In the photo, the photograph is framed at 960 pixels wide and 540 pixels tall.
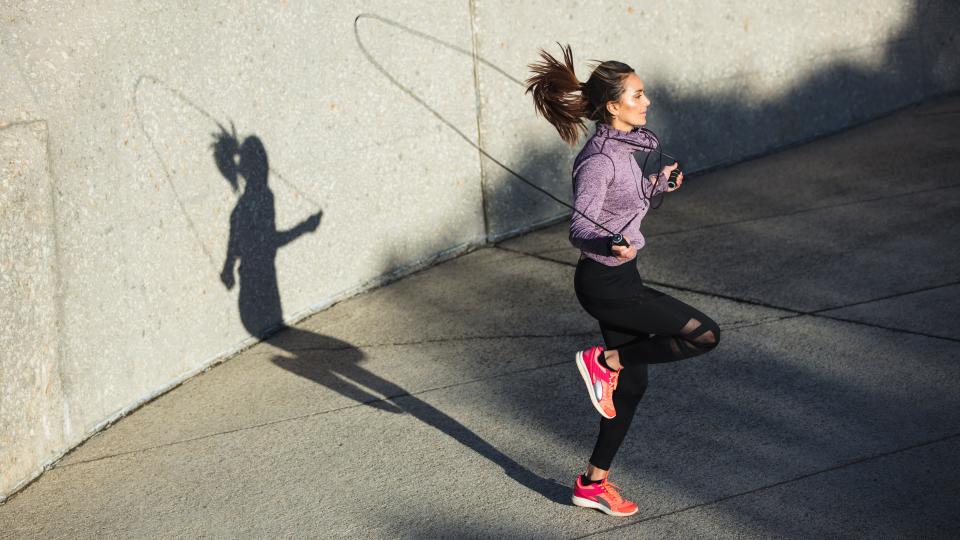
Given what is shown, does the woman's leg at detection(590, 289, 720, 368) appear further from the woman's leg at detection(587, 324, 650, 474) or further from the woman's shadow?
the woman's shadow

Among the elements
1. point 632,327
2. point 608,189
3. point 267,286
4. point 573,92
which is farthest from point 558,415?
point 267,286

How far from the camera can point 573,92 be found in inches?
176

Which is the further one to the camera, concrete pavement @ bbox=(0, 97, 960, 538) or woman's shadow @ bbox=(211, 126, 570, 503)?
woman's shadow @ bbox=(211, 126, 570, 503)

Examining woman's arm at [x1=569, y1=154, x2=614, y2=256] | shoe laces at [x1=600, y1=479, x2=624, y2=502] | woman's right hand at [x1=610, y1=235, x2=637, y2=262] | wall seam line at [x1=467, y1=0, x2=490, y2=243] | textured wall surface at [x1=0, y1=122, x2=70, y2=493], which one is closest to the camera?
woman's right hand at [x1=610, y1=235, x2=637, y2=262]

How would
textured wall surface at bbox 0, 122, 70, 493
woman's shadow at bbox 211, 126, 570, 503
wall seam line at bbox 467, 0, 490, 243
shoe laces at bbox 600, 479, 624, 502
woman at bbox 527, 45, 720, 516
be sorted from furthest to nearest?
1. wall seam line at bbox 467, 0, 490, 243
2. woman's shadow at bbox 211, 126, 570, 503
3. textured wall surface at bbox 0, 122, 70, 493
4. shoe laces at bbox 600, 479, 624, 502
5. woman at bbox 527, 45, 720, 516

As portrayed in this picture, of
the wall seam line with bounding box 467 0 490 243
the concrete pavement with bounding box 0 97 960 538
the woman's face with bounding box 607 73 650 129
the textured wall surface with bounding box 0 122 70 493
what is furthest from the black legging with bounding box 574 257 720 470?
the wall seam line with bounding box 467 0 490 243

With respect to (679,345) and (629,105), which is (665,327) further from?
(629,105)

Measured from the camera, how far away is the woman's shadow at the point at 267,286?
5.90 m

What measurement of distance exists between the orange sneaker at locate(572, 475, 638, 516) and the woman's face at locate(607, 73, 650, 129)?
136 cm

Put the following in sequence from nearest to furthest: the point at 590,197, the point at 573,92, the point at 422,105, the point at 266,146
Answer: the point at 590,197 < the point at 573,92 < the point at 266,146 < the point at 422,105

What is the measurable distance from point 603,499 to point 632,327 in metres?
0.65

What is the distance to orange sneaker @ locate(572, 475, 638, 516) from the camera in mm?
4316

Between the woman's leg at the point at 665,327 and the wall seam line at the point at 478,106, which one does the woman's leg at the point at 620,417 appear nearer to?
the woman's leg at the point at 665,327

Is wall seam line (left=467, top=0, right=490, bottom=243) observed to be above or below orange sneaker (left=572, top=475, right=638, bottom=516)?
above
